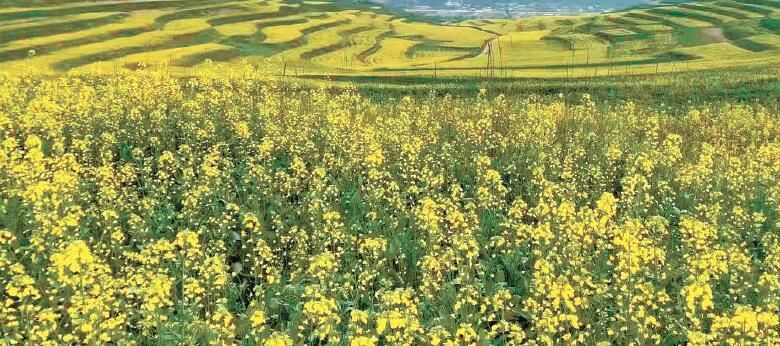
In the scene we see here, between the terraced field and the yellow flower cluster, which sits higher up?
the terraced field

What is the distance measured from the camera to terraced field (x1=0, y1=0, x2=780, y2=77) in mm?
31203

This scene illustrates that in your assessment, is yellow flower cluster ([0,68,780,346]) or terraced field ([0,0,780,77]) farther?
terraced field ([0,0,780,77])

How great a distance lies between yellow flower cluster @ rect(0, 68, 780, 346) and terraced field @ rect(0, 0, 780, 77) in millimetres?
11937

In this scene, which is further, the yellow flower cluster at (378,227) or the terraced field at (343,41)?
the terraced field at (343,41)

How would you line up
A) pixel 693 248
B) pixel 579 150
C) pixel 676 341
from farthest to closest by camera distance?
pixel 579 150, pixel 693 248, pixel 676 341

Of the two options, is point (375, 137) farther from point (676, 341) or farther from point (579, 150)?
point (676, 341)

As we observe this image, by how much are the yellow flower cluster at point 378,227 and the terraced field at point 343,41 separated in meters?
11.9

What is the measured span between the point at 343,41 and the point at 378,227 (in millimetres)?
36335

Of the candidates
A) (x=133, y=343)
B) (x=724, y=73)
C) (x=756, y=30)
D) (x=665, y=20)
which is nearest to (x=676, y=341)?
(x=133, y=343)

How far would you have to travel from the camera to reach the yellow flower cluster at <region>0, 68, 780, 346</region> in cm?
578

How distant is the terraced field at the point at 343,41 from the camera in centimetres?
3120

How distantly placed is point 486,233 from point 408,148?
8.23 feet

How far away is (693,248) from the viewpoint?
777cm

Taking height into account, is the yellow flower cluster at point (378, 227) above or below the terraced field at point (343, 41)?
below
